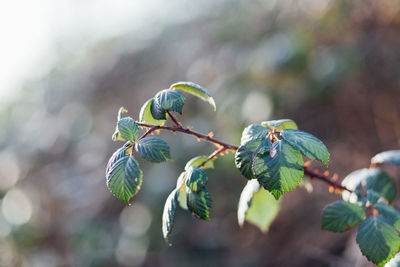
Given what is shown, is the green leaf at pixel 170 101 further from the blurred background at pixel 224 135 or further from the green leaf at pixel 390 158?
the blurred background at pixel 224 135

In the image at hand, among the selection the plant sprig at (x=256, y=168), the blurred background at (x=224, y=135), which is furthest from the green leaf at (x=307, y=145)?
the blurred background at (x=224, y=135)

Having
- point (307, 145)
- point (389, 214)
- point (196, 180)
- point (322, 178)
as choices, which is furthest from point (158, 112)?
point (389, 214)

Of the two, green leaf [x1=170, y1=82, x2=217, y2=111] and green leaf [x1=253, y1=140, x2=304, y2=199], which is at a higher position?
green leaf [x1=170, y1=82, x2=217, y2=111]

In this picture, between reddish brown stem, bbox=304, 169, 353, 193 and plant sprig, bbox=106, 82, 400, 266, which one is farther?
reddish brown stem, bbox=304, 169, 353, 193

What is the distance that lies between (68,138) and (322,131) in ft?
7.18

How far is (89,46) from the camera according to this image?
14.8 ft

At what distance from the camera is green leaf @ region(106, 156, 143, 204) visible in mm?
547

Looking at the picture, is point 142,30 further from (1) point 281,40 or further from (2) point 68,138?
(1) point 281,40

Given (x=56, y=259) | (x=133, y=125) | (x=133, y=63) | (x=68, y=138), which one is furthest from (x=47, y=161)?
(x=133, y=125)

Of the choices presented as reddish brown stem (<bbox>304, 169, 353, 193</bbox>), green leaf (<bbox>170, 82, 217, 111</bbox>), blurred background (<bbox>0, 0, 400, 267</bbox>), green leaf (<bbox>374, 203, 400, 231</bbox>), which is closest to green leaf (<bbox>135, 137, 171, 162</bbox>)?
green leaf (<bbox>170, 82, 217, 111</bbox>)

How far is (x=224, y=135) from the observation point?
6.86 feet

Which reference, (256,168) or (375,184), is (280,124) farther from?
(375,184)

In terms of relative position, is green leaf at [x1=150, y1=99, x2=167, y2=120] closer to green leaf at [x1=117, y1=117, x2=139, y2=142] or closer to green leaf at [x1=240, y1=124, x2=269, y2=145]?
green leaf at [x1=117, y1=117, x2=139, y2=142]

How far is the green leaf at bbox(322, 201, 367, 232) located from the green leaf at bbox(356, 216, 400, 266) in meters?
0.04
